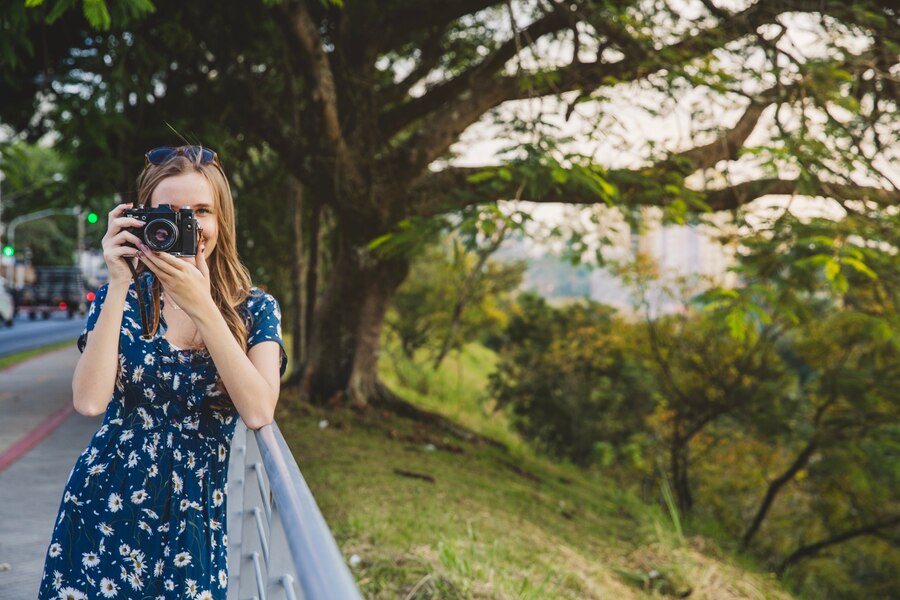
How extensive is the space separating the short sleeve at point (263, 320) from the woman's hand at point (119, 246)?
0.34m

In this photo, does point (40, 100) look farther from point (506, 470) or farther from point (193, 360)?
point (193, 360)

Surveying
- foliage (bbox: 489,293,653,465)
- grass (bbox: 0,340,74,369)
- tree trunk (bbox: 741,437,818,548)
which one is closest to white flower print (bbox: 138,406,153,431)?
tree trunk (bbox: 741,437,818,548)

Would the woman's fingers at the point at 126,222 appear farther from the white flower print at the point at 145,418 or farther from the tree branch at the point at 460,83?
the tree branch at the point at 460,83

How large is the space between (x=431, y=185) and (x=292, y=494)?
8.55 m

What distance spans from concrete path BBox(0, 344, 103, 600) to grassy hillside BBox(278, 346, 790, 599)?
1785mm

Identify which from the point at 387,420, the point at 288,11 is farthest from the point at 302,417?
the point at 288,11

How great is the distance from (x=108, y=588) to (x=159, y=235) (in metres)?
0.87

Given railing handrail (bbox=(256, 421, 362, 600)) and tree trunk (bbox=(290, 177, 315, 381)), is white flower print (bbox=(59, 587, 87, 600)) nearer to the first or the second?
railing handrail (bbox=(256, 421, 362, 600))

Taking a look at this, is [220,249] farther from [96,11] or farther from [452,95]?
[452,95]

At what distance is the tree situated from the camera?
7945 millimetres

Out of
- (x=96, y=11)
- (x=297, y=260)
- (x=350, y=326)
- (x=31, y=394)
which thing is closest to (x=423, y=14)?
(x=350, y=326)

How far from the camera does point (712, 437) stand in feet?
55.5

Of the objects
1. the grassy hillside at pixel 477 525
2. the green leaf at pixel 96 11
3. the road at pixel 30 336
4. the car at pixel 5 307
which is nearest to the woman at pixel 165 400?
the green leaf at pixel 96 11

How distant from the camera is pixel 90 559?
2096 mm
